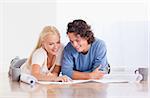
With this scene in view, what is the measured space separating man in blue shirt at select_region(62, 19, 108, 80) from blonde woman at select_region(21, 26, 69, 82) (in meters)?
0.05

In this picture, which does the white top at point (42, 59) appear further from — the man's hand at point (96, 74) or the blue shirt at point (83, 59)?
the man's hand at point (96, 74)

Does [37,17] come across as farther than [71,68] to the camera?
Yes

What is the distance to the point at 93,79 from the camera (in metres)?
1.46

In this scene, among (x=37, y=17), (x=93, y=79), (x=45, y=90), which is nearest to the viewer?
(x=45, y=90)

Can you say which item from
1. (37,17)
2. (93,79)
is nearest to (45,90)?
(93,79)

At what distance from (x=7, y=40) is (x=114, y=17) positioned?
1005 mm

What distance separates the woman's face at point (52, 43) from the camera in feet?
4.99

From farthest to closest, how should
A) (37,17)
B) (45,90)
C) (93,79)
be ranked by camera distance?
(37,17) → (93,79) → (45,90)

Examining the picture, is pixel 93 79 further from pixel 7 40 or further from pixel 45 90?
pixel 7 40

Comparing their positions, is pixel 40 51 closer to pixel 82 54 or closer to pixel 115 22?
pixel 82 54

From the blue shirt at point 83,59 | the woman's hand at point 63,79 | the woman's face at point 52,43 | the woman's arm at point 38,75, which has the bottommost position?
the woman's hand at point 63,79

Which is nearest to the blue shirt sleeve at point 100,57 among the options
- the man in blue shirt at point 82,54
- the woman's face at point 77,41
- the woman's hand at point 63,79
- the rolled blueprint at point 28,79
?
the man in blue shirt at point 82,54

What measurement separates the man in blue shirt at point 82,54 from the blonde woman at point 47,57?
49 millimetres

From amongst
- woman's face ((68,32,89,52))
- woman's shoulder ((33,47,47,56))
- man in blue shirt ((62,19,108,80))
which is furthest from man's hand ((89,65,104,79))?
woman's shoulder ((33,47,47,56))
